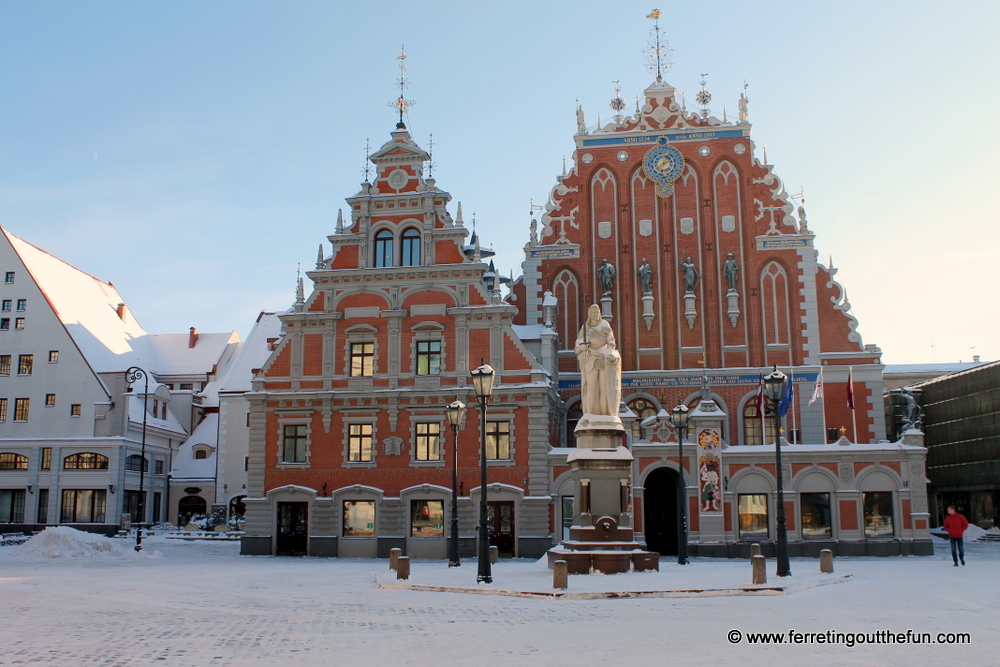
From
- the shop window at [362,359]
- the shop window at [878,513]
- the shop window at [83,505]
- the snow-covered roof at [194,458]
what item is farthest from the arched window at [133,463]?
the shop window at [878,513]

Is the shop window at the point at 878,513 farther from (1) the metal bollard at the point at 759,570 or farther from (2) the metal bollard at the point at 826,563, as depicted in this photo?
(1) the metal bollard at the point at 759,570

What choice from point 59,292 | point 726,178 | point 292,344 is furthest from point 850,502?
point 59,292

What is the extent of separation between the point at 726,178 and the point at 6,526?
4302 cm

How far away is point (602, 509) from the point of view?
22.6 metres

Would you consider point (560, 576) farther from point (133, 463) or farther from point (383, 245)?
point (133, 463)

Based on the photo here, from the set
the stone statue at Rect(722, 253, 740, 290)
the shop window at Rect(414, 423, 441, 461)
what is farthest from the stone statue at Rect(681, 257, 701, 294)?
the shop window at Rect(414, 423, 441, 461)

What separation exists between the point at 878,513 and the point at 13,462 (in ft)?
149

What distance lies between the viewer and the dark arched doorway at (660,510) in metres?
36.7

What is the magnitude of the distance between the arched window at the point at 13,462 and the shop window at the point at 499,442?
30858 millimetres

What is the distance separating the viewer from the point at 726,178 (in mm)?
42656

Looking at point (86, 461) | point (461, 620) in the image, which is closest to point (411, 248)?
point (461, 620)

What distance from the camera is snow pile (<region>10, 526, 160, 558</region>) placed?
32344 mm

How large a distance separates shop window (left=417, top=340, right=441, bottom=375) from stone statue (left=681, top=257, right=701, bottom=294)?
485 inches

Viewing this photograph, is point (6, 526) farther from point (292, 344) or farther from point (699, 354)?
point (699, 354)
